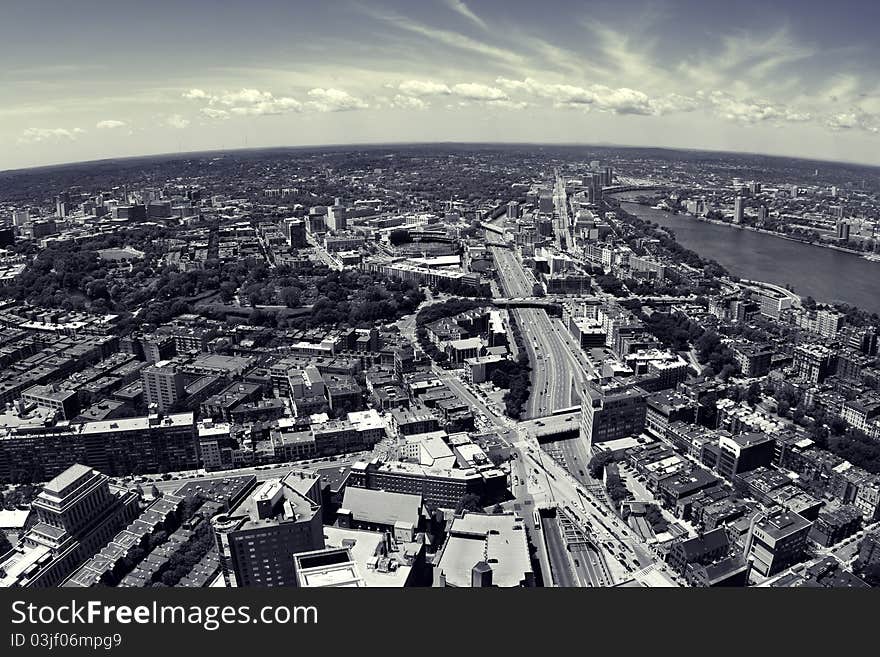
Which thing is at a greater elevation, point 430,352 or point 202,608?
point 202,608

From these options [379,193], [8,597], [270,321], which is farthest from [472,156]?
[8,597]

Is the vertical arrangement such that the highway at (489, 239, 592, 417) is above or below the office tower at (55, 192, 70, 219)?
below

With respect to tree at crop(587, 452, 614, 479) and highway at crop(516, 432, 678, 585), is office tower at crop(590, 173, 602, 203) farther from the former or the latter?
highway at crop(516, 432, 678, 585)

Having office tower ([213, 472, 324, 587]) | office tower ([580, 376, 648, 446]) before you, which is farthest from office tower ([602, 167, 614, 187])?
office tower ([213, 472, 324, 587])

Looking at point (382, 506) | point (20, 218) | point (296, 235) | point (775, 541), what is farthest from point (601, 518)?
point (20, 218)

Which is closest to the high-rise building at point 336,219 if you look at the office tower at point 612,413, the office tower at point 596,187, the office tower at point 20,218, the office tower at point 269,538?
the office tower at point 20,218

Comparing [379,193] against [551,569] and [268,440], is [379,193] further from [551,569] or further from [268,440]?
[551,569]
